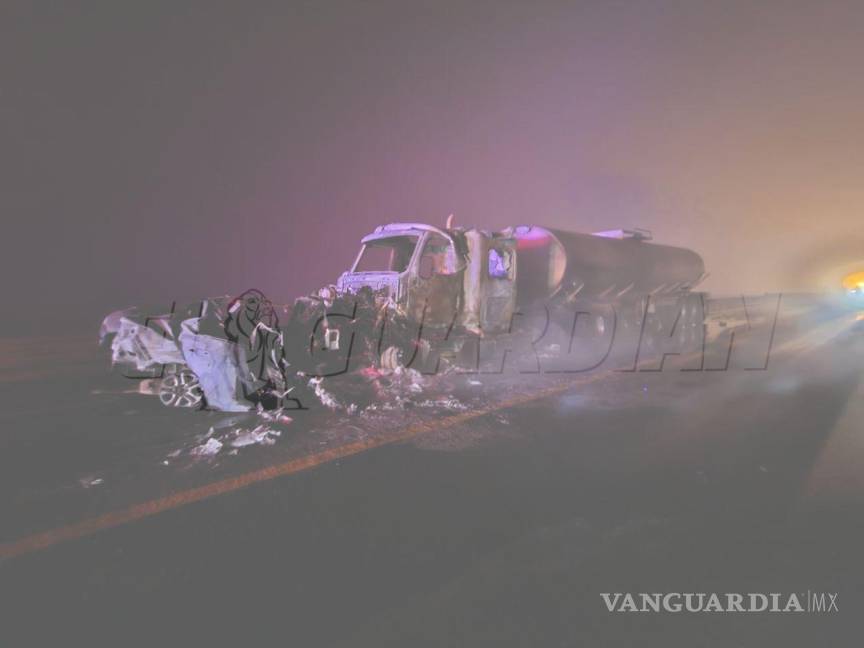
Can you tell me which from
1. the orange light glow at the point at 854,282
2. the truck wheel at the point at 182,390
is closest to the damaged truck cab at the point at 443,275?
the truck wheel at the point at 182,390

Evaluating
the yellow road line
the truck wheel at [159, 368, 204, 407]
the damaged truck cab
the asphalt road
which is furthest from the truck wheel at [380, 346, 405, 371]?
the truck wheel at [159, 368, 204, 407]

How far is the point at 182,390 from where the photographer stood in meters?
5.69

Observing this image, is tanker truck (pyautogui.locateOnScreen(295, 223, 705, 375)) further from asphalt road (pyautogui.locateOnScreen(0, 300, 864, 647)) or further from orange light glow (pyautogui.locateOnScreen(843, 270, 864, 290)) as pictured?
orange light glow (pyautogui.locateOnScreen(843, 270, 864, 290))

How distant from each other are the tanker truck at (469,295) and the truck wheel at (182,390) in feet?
4.70

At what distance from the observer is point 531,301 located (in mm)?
9109

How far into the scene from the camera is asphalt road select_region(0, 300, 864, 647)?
2.24 meters

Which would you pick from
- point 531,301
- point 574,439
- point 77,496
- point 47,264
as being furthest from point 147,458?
point 47,264

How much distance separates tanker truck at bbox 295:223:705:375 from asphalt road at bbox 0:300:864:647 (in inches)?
72.1

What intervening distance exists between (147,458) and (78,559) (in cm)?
154

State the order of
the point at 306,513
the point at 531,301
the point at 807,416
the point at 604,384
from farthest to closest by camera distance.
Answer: the point at 531,301, the point at 604,384, the point at 807,416, the point at 306,513

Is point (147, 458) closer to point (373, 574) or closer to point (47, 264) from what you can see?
point (373, 574)

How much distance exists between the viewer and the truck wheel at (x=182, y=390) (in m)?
5.64

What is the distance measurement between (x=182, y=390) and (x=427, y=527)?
3.95 meters

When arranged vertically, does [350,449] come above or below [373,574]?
below
